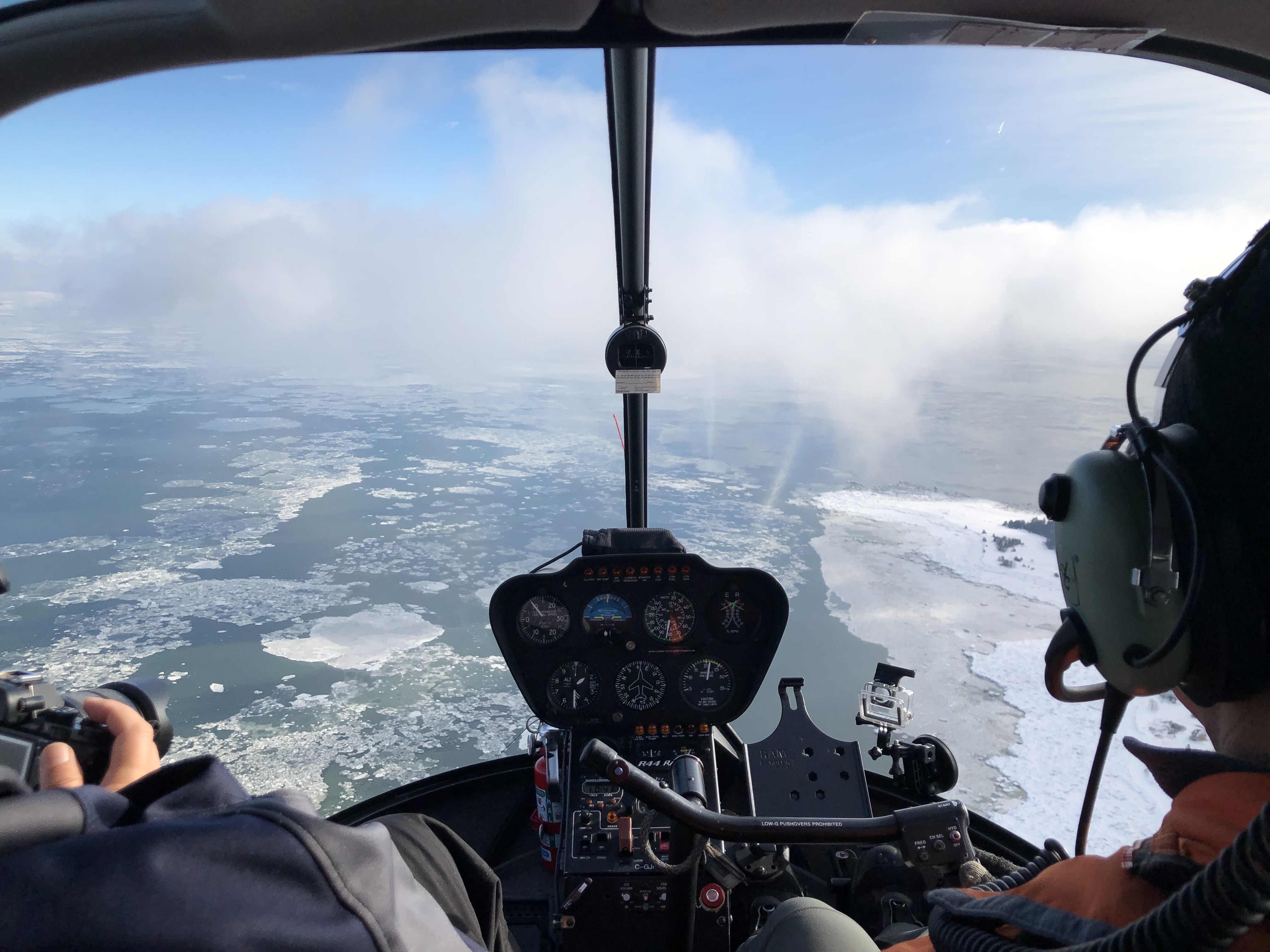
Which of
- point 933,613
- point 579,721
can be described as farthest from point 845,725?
point 933,613

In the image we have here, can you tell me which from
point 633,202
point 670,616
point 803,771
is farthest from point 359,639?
point 633,202

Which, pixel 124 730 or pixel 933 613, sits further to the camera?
pixel 933 613

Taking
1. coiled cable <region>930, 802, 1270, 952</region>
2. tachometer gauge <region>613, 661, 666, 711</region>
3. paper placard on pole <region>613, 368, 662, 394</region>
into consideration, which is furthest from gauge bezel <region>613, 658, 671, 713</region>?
coiled cable <region>930, 802, 1270, 952</region>

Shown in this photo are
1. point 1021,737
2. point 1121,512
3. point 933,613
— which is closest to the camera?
point 1121,512

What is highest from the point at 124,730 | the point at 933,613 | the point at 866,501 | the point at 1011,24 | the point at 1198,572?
the point at 1011,24

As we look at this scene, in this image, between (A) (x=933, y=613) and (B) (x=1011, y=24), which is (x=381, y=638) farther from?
(B) (x=1011, y=24)

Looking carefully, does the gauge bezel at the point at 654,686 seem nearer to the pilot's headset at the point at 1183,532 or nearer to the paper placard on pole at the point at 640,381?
the paper placard on pole at the point at 640,381

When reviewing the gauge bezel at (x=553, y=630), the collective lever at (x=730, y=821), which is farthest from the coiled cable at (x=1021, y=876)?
the gauge bezel at (x=553, y=630)
